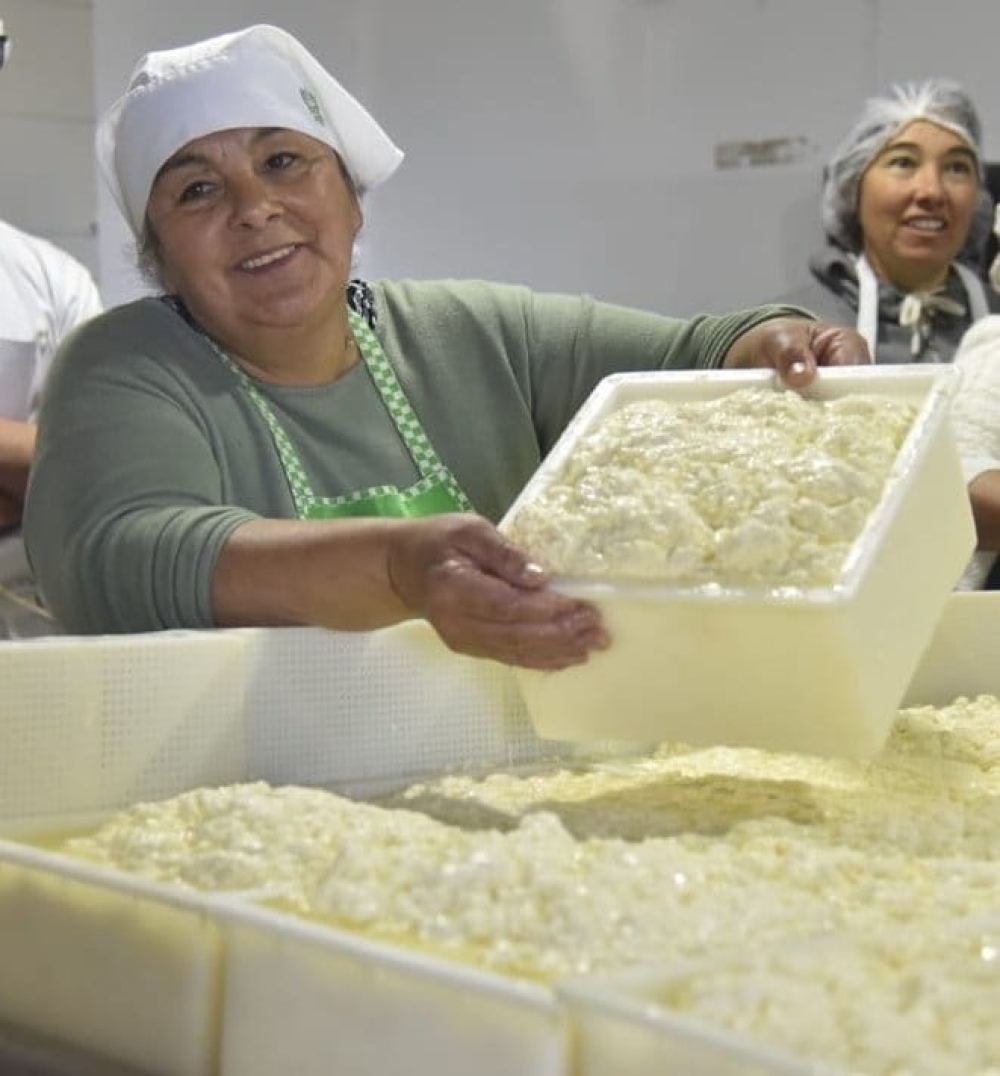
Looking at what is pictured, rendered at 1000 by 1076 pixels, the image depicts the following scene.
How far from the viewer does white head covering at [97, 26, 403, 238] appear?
175cm

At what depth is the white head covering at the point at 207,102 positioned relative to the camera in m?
1.75

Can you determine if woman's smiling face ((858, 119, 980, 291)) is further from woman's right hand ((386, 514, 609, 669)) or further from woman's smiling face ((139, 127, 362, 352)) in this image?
woman's right hand ((386, 514, 609, 669))

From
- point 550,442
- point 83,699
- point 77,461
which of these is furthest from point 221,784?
point 550,442

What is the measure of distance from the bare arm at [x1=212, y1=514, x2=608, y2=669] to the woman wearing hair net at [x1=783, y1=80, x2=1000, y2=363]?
2522 millimetres

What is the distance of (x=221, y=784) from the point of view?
1412 mm

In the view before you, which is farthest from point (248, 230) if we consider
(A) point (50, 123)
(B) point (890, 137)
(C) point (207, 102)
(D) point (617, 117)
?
(D) point (617, 117)

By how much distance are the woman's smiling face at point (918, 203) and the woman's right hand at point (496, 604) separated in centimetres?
276

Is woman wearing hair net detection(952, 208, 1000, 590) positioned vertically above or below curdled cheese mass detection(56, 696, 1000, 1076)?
below

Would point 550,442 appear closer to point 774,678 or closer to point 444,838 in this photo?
point 774,678

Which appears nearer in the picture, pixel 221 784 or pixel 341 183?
pixel 221 784

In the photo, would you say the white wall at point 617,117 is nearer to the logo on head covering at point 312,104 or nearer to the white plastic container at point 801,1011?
the logo on head covering at point 312,104

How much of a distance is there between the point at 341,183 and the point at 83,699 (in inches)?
30.4

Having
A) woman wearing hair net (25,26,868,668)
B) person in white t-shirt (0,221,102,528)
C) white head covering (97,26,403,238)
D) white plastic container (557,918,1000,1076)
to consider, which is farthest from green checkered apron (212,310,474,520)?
white plastic container (557,918,1000,1076)

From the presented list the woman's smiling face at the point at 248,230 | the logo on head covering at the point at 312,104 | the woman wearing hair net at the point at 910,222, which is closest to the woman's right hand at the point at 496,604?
the woman's smiling face at the point at 248,230
